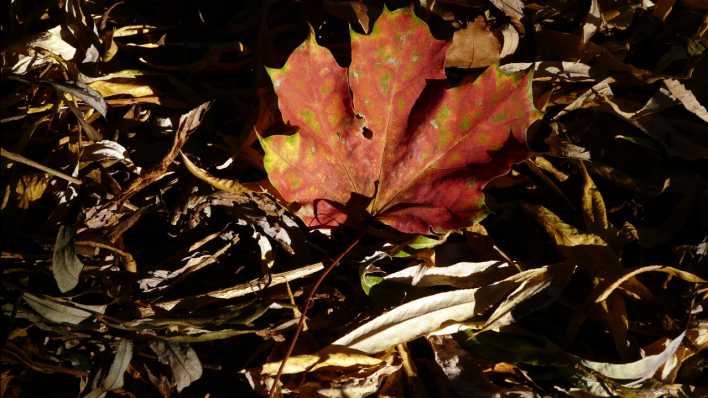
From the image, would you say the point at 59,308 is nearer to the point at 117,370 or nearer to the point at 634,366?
the point at 117,370

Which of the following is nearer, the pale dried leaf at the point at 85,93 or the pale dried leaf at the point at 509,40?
the pale dried leaf at the point at 85,93

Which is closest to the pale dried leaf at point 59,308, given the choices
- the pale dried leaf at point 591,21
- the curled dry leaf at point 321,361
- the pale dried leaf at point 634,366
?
the curled dry leaf at point 321,361

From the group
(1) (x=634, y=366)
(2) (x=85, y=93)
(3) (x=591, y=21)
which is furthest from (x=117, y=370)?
(3) (x=591, y=21)

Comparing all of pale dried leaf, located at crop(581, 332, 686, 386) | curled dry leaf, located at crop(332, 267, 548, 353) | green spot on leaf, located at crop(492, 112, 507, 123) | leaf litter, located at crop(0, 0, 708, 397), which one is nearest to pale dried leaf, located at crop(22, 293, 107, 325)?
leaf litter, located at crop(0, 0, 708, 397)

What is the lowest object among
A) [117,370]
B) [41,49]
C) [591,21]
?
[117,370]

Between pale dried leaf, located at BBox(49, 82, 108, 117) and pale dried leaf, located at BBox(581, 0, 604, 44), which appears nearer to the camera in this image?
pale dried leaf, located at BBox(49, 82, 108, 117)

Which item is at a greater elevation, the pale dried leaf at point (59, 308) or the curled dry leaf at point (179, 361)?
the pale dried leaf at point (59, 308)

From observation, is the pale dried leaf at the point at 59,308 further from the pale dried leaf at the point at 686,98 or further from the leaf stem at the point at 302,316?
the pale dried leaf at the point at 686,98

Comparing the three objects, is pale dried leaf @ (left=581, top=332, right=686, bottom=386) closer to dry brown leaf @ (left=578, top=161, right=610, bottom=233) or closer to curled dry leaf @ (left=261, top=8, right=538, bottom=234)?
dry brown leaf @ (left=578, top=161, right=610, bottom=233)
